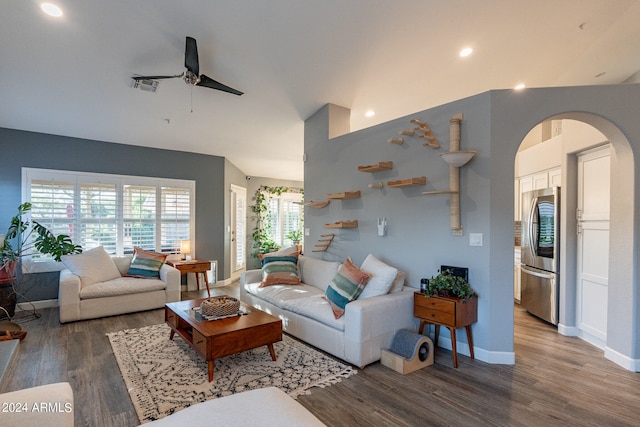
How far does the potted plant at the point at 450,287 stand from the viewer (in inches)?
117

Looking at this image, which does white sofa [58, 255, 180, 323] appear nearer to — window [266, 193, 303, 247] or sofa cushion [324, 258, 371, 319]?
sofa cushion [324, 258, 371, 319]

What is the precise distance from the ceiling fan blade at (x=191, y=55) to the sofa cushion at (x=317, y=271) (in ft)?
8.89

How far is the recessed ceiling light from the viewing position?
268 cm

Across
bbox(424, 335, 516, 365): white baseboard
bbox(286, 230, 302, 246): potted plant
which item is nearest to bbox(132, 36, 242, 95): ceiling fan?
bbox(424, 335, 516, 365): white baseboard

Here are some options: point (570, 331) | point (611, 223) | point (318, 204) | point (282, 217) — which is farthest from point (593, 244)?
point (282, 217)

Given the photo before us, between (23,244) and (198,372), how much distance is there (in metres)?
3.74

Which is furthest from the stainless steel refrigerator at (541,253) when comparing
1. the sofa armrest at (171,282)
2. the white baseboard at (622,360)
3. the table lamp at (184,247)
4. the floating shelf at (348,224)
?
the table lamp at (184,247)

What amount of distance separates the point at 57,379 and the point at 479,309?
3750 millimetres

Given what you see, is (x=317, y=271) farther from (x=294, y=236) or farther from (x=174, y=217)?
(x=294, y=236)

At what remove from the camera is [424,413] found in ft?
7.33

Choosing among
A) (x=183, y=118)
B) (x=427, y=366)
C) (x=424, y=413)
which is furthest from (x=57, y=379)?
(x=183, y=118)

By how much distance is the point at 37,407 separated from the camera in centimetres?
118

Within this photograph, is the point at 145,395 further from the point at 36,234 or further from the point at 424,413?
the point at 36,234

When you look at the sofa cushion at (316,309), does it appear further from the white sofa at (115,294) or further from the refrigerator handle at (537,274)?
→ the refrigerator handle at (537,274)
